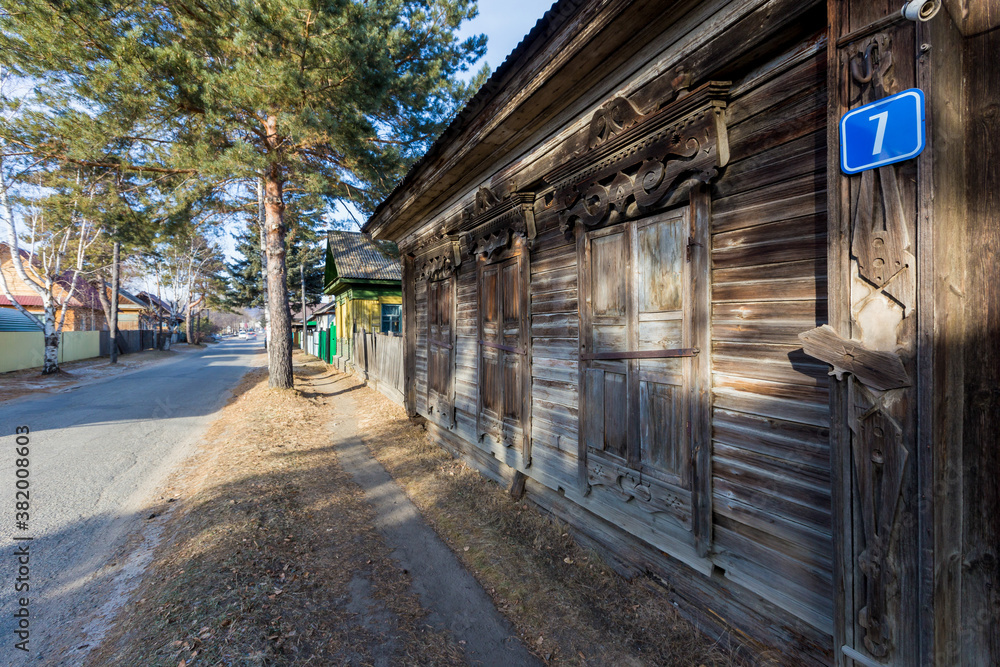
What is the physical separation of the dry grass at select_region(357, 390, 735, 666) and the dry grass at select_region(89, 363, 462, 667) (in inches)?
24.7

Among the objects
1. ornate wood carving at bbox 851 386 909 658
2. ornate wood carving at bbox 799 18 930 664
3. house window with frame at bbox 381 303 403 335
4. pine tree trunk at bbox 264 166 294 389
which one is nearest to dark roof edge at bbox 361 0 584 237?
ornate wood carving at bbox 799 18 930 664

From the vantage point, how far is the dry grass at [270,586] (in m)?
2.46

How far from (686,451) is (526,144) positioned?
11.8ft

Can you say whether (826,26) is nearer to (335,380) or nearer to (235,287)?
(335,380)

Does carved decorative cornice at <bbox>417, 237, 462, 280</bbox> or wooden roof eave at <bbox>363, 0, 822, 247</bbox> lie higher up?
wooden roof eave at <bbox>363, 0, 822, 247</bbox>

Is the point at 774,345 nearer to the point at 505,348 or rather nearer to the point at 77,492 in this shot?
the point at 505,348

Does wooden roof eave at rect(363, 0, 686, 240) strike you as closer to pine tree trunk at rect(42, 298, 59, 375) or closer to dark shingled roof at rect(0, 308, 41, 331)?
pine tree trunk at rect(42, 298, 59, 375)

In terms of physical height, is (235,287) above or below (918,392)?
above

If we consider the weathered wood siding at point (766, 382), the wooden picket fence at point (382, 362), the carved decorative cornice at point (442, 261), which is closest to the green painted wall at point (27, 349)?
the wooden picket fence at point (382, 362)

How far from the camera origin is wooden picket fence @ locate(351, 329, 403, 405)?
36.3 ft

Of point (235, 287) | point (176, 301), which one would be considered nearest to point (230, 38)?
point (235, 287)

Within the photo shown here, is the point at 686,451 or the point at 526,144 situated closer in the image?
the point at 686,451

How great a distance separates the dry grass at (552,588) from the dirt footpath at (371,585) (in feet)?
0.04

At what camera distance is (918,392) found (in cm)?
167
